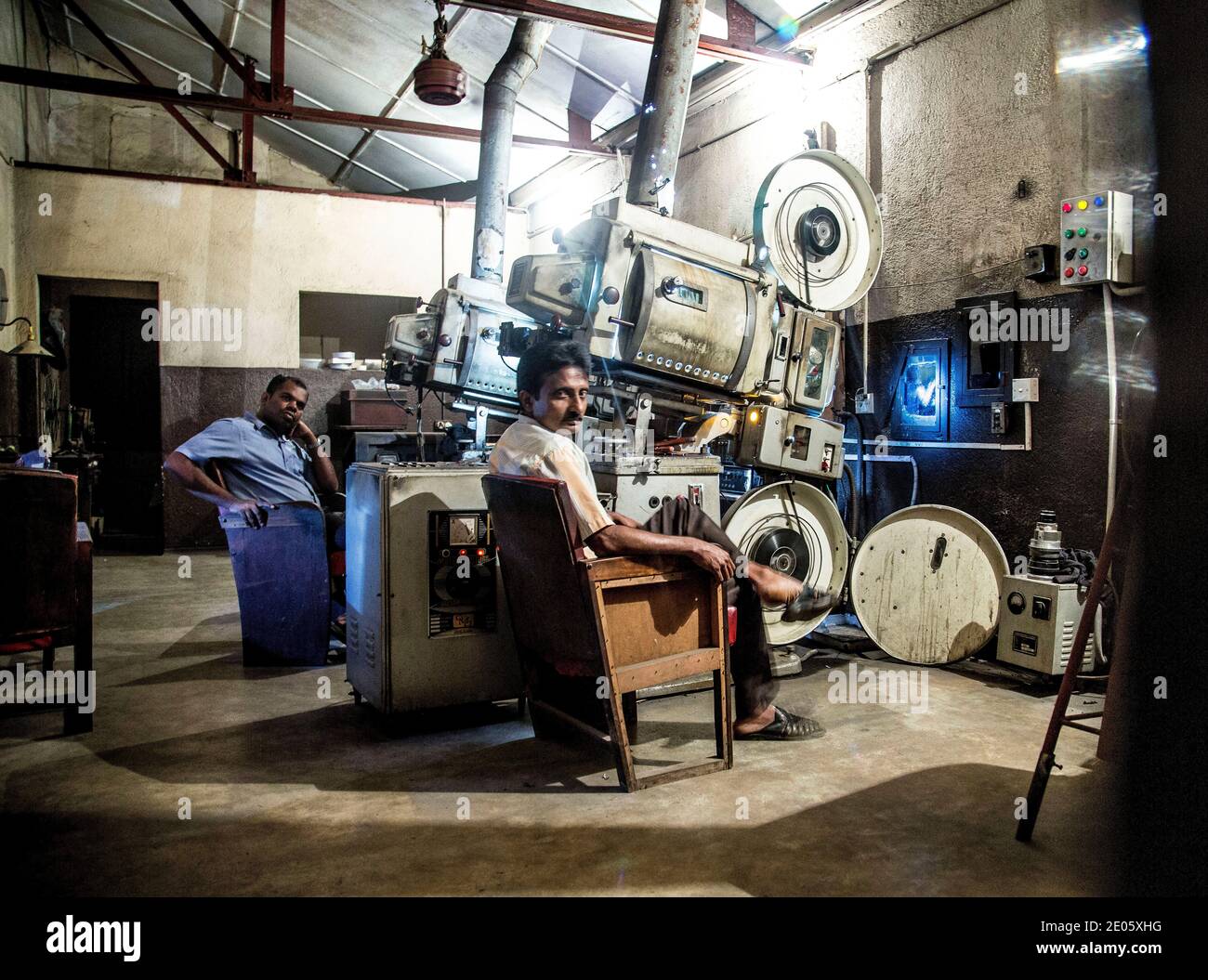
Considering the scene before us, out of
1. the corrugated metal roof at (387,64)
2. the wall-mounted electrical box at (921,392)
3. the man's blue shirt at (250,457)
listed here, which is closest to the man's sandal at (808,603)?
the wall-mounted electrical box at (921,392)

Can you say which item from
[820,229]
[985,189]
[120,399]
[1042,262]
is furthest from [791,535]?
[120,399]

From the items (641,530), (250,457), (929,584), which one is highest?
(250,457)

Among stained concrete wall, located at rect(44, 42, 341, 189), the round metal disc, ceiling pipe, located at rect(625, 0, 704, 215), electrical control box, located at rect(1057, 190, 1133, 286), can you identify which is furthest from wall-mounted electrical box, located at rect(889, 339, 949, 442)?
stained concrete wall, located at rect(44, 42, 341, 189)

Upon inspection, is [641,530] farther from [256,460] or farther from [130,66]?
[130,66]

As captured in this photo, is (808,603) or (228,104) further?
(228,104)

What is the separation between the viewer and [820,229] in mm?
4008

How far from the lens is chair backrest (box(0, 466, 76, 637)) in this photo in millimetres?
2803

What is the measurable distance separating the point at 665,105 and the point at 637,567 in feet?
8.65

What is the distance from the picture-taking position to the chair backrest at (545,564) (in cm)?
237

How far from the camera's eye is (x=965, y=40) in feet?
14.4

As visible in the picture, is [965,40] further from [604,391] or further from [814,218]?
[604,391]

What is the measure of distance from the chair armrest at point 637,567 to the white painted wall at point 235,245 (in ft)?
23.8

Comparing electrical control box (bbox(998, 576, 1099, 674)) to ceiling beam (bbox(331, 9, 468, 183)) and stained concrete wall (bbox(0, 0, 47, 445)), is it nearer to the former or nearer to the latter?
ceiling beam (bbox(331, 9, 468, 183))
